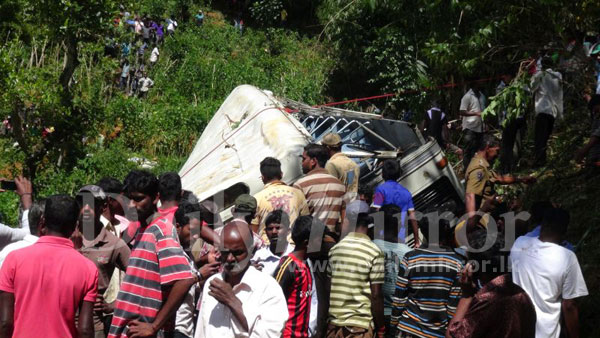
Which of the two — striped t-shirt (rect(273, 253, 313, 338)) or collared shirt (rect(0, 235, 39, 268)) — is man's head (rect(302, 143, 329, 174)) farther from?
collared shirt (rect(0, 235, 39, 268))

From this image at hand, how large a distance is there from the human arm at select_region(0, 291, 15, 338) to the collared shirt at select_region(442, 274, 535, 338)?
2.54m

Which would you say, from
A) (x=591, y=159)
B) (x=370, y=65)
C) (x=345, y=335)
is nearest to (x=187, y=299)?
(x=345, y=335)

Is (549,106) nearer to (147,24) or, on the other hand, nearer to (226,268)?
(226,268)

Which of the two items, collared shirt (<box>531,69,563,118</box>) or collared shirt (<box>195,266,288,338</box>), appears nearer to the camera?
collared shirt (<box>195,266,288,338</box>)

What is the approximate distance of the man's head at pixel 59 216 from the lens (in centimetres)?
499

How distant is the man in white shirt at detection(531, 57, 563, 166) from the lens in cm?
1016

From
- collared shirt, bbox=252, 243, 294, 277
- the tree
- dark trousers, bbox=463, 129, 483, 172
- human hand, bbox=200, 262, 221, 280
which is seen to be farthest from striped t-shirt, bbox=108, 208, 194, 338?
dark trousers, bbox=463, 129, 483, 172

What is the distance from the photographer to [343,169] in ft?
29.3

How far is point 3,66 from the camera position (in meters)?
11.8

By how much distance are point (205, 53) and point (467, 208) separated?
17.1 meters

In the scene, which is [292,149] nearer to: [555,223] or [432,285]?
[432,285]

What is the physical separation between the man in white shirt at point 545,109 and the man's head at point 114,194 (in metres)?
5.06

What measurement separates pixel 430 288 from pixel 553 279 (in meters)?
0.96

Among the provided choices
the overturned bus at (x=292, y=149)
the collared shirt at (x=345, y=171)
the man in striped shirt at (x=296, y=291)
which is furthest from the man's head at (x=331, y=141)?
the man in striped shirt at (x=296, y=291)
